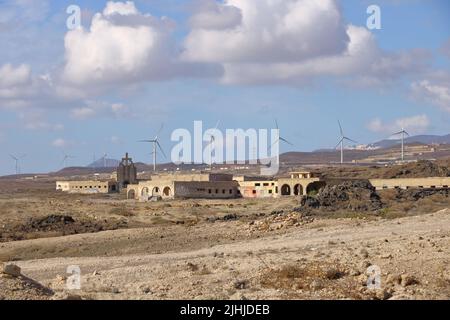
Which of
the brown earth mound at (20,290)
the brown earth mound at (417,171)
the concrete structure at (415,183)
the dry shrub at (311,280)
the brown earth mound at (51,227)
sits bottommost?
the brown earth mound at (51,227)

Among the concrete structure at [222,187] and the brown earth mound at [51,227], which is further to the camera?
the concrete structure at [222,187]

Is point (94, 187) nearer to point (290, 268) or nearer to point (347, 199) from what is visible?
point (347, 199)

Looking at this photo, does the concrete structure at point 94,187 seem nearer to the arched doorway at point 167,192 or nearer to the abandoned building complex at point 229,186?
the abandoned building complex at point 229,186

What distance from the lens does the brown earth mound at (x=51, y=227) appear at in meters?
43.3

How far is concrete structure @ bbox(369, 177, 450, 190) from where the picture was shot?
244ft

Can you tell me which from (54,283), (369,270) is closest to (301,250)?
(369,270)

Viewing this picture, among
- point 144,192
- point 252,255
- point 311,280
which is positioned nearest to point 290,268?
point 311,280

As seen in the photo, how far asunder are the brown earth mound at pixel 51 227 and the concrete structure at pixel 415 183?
33871mm

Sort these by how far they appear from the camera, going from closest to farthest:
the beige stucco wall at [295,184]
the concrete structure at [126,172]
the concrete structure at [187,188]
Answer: the beige stucco wall at [295,184] → the concrete structure at [187,188] → the concrete structure at [126,172]

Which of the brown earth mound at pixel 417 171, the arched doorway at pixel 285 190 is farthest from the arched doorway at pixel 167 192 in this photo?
the brown earth mound at pixel 417 171

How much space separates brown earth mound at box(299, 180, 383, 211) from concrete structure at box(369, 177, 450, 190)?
22712 millimetres

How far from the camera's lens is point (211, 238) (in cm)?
3562
